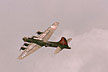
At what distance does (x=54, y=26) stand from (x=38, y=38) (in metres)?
12.4

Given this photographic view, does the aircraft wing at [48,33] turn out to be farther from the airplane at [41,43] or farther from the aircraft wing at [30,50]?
the aircraft wing at [30,50]

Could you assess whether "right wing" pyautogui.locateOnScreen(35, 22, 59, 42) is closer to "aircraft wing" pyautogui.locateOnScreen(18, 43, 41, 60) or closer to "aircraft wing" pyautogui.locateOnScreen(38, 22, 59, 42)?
"aircraft wing" pyautogui.locateOnScreen(38, 22, 59, 42)

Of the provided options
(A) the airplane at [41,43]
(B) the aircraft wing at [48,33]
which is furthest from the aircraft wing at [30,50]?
(B) the aircraft wing at [48,33]

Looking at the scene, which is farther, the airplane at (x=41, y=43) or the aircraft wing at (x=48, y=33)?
the aircraft wing at (x=48, y=33)

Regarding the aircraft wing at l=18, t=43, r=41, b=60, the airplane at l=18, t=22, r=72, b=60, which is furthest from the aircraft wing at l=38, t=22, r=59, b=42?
the aircraft wing at l=18, t=43, r=41, b=60

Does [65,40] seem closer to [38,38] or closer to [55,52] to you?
[55,52]

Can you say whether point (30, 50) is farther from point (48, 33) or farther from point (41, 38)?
point (48, 33)

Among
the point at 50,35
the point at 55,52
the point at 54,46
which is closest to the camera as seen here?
the point at 55,52

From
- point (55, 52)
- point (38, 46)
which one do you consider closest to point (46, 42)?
point (38, 46)

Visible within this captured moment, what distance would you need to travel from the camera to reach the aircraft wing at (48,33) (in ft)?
455

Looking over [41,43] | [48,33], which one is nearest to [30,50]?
[41,43]

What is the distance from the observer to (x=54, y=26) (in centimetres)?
14662

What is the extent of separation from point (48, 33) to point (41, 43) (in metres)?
8.64

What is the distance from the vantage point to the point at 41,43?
135000 mm
